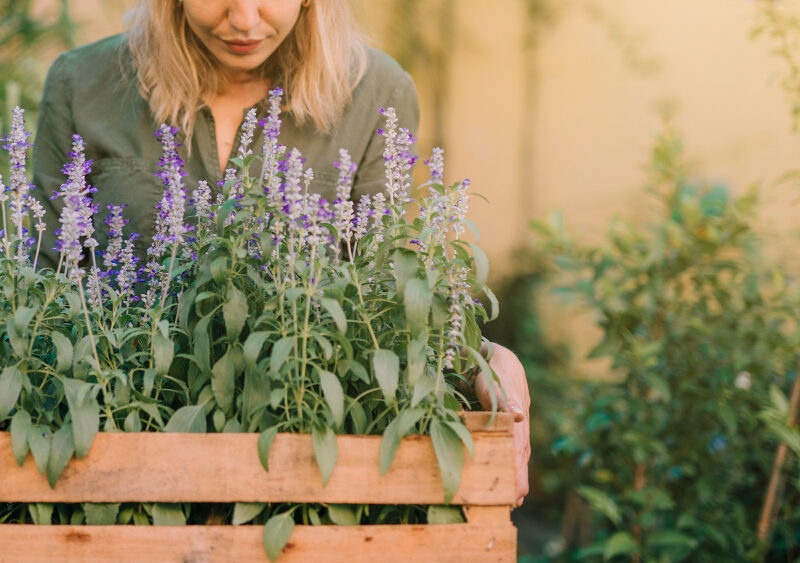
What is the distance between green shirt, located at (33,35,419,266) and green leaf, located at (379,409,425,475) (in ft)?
3.32

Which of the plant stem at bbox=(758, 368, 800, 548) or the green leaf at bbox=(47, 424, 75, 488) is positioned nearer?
the green leaf at bbox=(47, 424, 75, 488)

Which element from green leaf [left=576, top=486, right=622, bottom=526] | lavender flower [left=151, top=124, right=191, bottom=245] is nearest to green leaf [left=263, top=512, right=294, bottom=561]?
lavender flower [left=151, top=124, right=191, bottom=245]

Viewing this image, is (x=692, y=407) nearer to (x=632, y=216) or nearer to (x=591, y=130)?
(x=632, y=216)

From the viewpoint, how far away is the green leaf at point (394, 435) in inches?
45.9

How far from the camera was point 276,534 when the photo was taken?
45.3 inches

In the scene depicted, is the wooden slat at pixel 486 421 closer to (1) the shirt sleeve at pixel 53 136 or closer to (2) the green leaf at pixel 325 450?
(2) the green leaf at pixel 325 450

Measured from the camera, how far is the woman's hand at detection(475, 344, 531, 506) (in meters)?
1.30

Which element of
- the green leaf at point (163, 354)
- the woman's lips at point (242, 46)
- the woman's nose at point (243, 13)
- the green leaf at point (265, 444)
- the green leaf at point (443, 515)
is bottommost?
the green leaf at point (443, 515)

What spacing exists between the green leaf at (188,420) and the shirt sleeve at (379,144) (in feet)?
3.22

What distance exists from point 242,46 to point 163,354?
807 mm

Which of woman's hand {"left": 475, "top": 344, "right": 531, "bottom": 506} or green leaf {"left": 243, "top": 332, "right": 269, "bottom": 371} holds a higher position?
green leaf {"left": 243, "top": 332, "right": 269, "bottom": 371}

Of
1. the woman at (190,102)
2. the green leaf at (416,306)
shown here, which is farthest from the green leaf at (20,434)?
the woman at (190,102)

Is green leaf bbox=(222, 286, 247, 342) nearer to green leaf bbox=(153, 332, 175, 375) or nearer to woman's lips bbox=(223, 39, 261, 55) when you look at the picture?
green leaf bbox=(153, 332, 175, 375)

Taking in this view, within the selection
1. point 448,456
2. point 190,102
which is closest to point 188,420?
point 448,456
